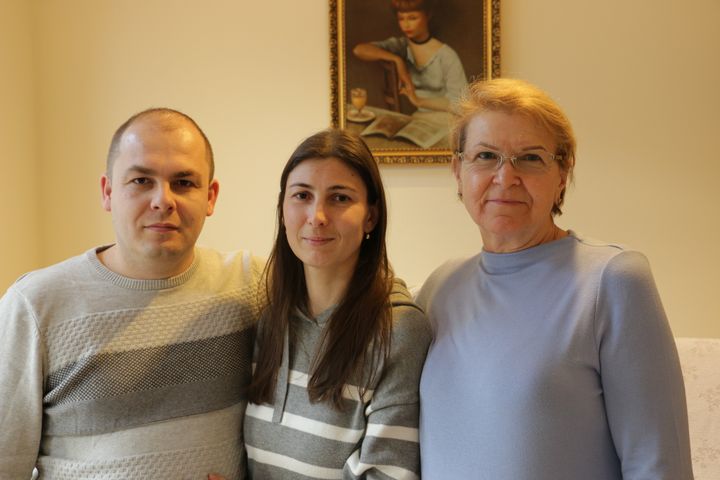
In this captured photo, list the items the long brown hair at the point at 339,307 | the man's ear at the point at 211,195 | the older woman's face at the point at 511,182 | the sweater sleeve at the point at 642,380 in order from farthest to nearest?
the man's ear at the point at 211,195
the long brown hair at the point at 339,307
the older woman's face at the point at 511,182
the sweater sleeve at the point at 642,380

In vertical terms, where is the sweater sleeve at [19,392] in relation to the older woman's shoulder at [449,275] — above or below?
below

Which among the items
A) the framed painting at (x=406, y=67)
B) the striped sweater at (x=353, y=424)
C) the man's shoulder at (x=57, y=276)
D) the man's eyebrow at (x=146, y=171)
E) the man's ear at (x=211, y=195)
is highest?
the framed painting at (x=406, y=67)

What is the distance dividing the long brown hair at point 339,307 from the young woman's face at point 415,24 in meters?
1.58

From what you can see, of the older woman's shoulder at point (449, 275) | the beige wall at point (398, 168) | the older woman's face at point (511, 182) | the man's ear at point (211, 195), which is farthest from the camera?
the beige wall at point (398, 168)

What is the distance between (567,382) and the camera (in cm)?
115

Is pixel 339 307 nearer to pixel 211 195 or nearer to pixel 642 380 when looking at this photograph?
pixel 211 195

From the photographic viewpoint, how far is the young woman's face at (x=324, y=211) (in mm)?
1400

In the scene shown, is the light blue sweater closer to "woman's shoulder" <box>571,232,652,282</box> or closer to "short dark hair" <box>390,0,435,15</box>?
"woman's shoulder" <box>571,232,652,282</box>

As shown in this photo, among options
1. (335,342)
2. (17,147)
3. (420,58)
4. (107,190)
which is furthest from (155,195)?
(17,147)

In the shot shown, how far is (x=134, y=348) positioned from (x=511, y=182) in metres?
0.94

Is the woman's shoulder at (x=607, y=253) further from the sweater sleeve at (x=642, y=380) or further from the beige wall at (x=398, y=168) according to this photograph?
the beige wall at (x=398, y=168)

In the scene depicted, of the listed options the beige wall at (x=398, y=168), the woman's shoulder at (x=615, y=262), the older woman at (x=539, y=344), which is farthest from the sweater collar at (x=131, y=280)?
the beige wall at (x=398, y=168)

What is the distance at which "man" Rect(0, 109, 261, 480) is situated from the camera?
1.37m

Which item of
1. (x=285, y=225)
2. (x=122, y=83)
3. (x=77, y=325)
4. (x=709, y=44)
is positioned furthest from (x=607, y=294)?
(x=122, y=83)
